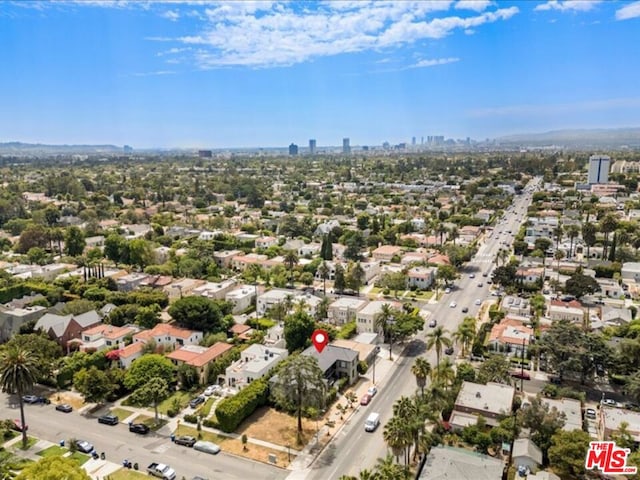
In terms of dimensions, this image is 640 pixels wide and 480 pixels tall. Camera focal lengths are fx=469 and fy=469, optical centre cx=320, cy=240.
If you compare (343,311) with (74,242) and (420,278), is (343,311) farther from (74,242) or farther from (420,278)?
(74,242)

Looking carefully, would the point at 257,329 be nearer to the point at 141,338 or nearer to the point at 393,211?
the point at 141,338

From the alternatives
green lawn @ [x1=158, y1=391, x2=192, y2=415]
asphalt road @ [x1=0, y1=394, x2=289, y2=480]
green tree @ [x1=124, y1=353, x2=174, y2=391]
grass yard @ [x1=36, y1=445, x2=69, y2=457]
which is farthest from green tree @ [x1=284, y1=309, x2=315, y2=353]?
grass yard @ [x1=36, y1=445, x2=69, y2=457]

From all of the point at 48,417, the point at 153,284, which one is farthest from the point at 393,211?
the point at 48,417

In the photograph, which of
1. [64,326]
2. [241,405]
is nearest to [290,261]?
[64,326]

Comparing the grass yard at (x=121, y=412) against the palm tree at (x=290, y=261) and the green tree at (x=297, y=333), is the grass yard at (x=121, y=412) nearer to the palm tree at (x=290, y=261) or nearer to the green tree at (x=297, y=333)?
the green tree at (x=297, y=333)

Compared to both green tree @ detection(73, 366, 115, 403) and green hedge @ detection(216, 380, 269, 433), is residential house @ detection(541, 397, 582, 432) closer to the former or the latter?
green hedge @ detection(216, 380, 269, 433)
